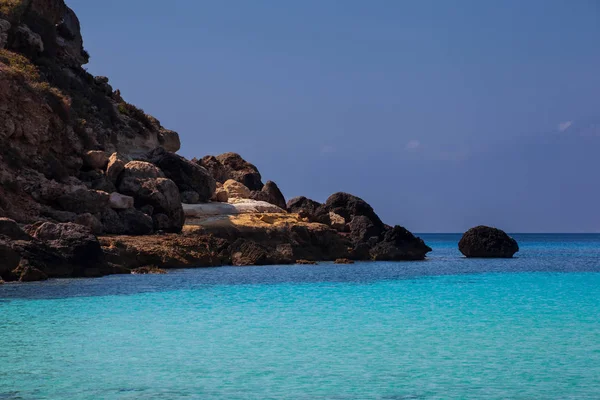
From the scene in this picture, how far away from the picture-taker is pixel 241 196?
59906 millimetres

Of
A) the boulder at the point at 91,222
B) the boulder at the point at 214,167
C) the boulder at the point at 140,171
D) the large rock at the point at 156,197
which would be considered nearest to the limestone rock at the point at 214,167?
the boulder at the point at 214,167

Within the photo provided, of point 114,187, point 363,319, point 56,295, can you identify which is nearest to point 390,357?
point 363,319

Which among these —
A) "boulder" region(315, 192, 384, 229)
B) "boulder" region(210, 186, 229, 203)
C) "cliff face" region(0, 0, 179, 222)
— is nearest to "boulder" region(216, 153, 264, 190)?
"cliff face" region(0, 0, 179, 222)

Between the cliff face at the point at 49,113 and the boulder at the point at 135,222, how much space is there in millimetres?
3142

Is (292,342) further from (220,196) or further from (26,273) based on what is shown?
(220,196)

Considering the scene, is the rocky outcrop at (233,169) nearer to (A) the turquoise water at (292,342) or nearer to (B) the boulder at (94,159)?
(B) the boulder at (94,159)

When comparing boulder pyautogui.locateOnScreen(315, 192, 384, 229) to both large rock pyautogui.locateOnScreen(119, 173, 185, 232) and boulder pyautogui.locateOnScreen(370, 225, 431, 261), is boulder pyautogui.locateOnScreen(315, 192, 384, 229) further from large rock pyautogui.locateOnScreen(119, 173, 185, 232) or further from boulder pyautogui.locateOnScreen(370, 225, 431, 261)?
large rock pyautogui.locateOnScreen(119, 173, 185, 232)

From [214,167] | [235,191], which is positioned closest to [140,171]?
[235,191]

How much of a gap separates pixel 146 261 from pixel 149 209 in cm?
733

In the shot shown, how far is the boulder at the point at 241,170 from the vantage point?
69438 mm

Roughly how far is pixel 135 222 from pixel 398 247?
20865mm

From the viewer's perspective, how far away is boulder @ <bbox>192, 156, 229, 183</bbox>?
219 ft

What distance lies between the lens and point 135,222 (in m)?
41.5

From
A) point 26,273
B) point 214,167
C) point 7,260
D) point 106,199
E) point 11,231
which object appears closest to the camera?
point 7,260
